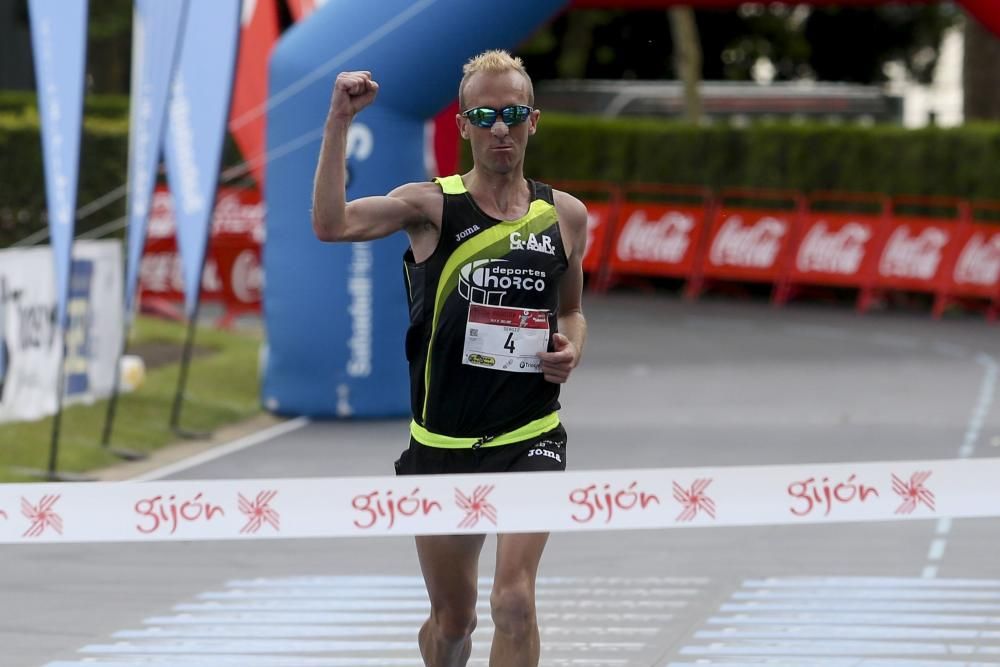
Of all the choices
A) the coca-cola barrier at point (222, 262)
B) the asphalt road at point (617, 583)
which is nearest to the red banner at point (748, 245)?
the coca-cola barrier at point (222, 262)

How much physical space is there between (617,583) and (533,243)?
11.3 feet

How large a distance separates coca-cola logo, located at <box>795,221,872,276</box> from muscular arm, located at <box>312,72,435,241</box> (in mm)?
18085

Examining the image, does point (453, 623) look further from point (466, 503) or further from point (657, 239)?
point (657, 239)

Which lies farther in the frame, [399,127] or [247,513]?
[399,127]

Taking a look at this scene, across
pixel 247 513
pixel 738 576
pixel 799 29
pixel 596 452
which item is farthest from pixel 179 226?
pixel 799 29

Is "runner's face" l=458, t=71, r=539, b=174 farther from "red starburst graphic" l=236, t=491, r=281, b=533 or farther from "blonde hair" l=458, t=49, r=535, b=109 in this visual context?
"red starburst graphic" l=236, t=491, r=281, b=533

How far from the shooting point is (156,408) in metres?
13.9

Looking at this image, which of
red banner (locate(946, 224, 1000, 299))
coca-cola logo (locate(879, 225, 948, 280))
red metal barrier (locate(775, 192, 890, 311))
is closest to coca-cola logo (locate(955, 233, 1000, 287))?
red banner (locate(946, 224, 1000, 299))

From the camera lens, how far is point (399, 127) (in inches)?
513

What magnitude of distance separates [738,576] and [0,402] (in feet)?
18.9

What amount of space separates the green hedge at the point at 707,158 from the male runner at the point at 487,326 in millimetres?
17678

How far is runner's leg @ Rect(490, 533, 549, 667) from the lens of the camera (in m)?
5.11

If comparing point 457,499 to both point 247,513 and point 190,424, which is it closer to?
point 247,513

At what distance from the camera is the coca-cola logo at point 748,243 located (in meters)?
23.6
